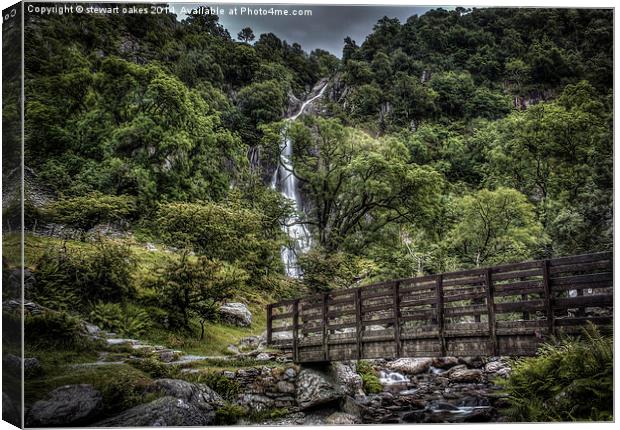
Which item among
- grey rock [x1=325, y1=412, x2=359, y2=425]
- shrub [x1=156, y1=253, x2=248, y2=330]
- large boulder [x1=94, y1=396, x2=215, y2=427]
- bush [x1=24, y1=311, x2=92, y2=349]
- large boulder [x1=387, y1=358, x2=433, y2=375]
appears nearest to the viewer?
large boulder [x1=94, y1=396, x2=215, y2=427]

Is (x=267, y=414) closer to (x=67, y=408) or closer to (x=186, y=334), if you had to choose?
(x=186, y=334)

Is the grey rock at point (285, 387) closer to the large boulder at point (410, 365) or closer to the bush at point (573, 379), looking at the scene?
the large boulder at point (410, 365)

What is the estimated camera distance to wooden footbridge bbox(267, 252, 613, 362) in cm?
877

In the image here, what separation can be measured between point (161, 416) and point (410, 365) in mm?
7836

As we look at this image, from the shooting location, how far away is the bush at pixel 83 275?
10.8m

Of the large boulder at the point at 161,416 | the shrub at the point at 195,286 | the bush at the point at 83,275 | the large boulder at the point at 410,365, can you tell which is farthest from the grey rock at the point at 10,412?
the large boulder at the point at 410,365

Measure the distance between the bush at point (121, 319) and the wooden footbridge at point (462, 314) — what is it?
2.87 meters

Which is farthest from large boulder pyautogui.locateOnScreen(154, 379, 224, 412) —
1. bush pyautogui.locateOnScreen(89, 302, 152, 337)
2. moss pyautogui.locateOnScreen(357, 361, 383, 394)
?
moss pyautogui.locateOnScreen(357, 361, 383, 394)

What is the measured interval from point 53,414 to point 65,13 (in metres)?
6.30

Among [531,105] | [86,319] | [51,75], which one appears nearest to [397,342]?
[86,319]

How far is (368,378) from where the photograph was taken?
48.6 feet

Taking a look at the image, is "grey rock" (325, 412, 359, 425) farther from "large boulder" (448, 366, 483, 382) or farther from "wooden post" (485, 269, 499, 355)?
"large boulder" (448, 366, 483, 382)

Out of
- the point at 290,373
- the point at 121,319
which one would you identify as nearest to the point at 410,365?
the point at 290,373

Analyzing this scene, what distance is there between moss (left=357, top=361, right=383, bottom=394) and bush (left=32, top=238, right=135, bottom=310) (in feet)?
17.9
